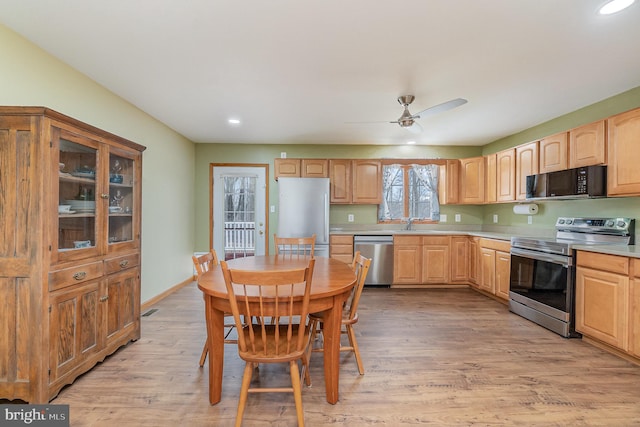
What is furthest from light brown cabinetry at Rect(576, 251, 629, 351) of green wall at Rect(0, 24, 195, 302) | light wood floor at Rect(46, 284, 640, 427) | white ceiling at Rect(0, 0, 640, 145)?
green wall at Rect(0, 24, 195, 302)

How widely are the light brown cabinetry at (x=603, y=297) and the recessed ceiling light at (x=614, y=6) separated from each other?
1.82 meters

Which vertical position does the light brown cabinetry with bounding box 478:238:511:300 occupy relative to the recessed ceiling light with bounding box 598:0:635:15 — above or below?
below

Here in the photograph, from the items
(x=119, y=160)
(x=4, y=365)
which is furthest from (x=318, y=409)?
(x=119, y=160)

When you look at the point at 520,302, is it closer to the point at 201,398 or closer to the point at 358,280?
the point at 358,280

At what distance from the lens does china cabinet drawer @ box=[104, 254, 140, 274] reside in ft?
7.39

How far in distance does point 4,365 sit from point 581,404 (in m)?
3.53

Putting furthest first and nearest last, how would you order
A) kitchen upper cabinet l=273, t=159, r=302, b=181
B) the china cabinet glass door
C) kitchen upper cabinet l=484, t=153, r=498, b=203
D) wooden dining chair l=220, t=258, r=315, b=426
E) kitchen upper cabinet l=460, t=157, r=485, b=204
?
A: kitchen upper cabinet l=273, t=159, r=302, b=181 → kitchen upper cabinet l=460, t=157, r=485, b=204 → kitchen upper cabinet l=484, t=153, r=498, b=203 → the china cabinet glass door → wooden dining chair l=220, t=258, r=315, b=426

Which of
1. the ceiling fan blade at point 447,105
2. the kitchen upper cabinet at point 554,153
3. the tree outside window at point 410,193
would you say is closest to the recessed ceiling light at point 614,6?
the ceiling fan blade at point 447,105

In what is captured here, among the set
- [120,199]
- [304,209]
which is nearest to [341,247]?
[304,209]

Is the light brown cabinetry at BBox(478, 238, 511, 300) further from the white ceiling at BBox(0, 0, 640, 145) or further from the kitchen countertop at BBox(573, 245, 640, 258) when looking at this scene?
the white ceiling at BBox(0, 0, 640, 145)

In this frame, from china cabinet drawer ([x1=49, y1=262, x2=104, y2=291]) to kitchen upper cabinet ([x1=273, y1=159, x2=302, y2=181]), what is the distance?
9.64 feet

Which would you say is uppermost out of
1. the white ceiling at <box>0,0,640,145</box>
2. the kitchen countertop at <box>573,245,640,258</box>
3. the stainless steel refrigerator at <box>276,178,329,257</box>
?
the white ceiling at <box>0,0,640,145</box>

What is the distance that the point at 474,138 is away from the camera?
15.0ft

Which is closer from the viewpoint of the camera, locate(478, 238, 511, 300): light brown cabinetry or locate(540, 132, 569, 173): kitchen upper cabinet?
locate(540, 132, 569, 173): kitchen upper cabinet
